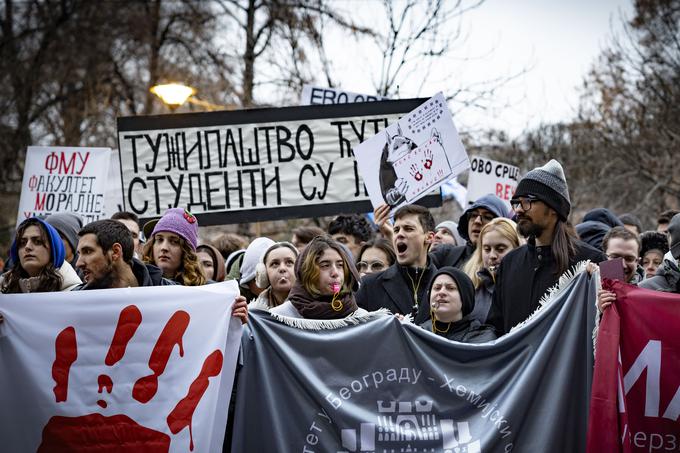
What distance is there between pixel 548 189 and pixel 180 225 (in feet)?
7.76

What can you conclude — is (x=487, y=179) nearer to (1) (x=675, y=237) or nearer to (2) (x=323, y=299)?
(1) (x=675, y=237)

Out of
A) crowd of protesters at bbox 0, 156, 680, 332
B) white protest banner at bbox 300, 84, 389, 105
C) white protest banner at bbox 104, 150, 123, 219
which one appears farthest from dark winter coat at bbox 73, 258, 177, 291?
white protest banner at bbox 104, 150, 123, 219

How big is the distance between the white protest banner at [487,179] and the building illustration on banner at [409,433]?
4651 mm

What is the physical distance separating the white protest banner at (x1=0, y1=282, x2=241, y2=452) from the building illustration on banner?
75 cm

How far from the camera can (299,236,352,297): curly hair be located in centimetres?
522

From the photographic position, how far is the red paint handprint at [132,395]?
468 centimetres

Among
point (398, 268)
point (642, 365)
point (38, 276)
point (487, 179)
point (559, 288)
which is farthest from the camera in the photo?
point (487, 179)

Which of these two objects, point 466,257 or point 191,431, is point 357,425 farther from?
point 466,257

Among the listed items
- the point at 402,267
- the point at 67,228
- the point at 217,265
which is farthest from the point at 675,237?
the point at 67,228

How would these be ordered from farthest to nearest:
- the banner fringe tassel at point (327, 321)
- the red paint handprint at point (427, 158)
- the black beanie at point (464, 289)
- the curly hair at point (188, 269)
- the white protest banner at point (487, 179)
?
the white protest banner at point (487, 179)
the red paint handprint at point (427, 158)
the curly hair at point (188, 269)
the black beanie at point (464, 289)
the banner fringe tassel at point (327, 321)

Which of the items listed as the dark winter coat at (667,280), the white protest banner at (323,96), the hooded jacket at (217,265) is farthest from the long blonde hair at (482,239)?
the white protest banner at (323,96)

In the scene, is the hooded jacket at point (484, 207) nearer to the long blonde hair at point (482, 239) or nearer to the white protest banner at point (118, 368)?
the long blonde hair at point (482, 239)

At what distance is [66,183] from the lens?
911cm

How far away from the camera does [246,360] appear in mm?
4957
